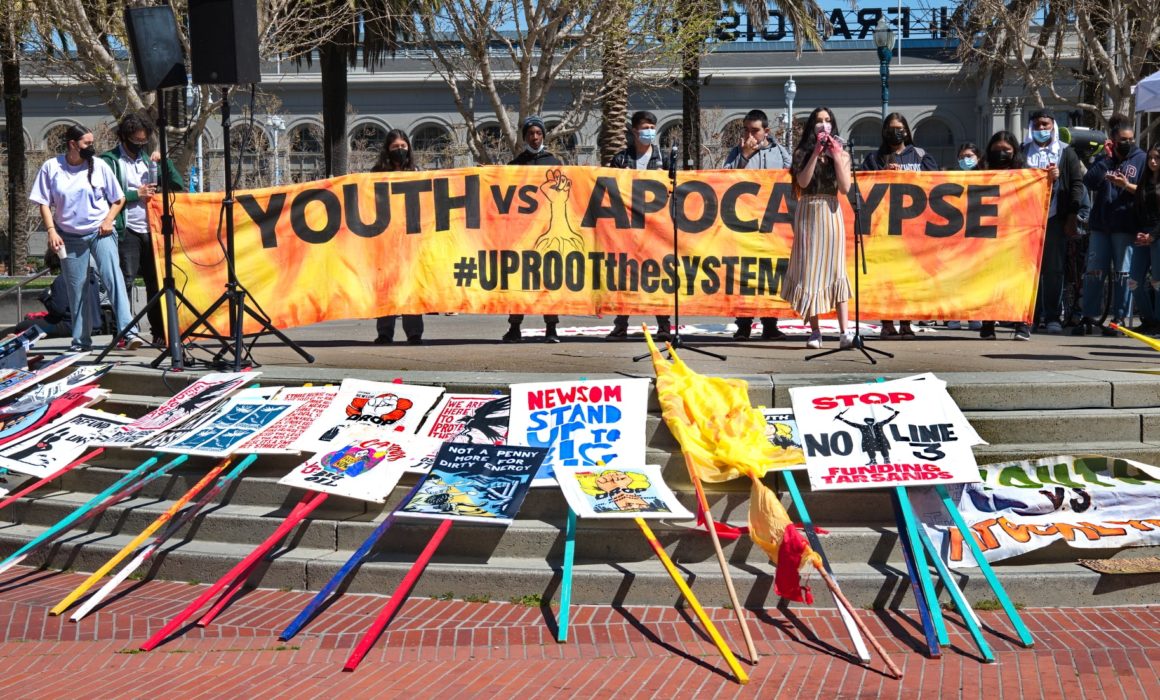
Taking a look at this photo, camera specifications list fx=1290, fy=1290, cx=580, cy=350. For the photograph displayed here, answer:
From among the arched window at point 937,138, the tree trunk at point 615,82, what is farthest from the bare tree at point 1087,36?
the arched window at point 937,138

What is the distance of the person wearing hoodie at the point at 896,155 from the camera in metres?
11.2

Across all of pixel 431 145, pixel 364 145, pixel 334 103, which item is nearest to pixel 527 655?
pixel 334 103

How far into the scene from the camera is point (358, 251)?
11.0 metres

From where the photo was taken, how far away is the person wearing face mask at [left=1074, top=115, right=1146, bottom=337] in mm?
11820

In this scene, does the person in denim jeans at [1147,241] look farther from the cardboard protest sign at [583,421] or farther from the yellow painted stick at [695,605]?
the yellow painted stick at [695,605]

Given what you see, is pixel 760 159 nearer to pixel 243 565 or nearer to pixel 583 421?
pixel 583 421

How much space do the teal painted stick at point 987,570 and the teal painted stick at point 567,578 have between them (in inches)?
75.1

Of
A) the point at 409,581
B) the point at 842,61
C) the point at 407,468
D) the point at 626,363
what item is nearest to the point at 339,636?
the point at 409,581

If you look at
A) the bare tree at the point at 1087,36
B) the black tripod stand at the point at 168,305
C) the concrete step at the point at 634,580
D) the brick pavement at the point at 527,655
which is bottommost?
the brick pavement at the point at 527,655

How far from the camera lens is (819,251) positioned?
9734mm

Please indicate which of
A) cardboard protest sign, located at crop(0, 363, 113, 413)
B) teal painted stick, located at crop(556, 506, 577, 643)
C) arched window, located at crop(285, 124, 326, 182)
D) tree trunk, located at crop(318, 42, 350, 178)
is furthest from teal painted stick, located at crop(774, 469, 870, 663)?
arched window, located at crop(285, 124, 326, 182)

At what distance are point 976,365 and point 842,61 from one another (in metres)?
40.7

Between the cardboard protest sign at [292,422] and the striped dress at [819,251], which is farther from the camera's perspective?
the striped dress at [819,251]

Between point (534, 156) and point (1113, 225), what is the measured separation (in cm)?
541
